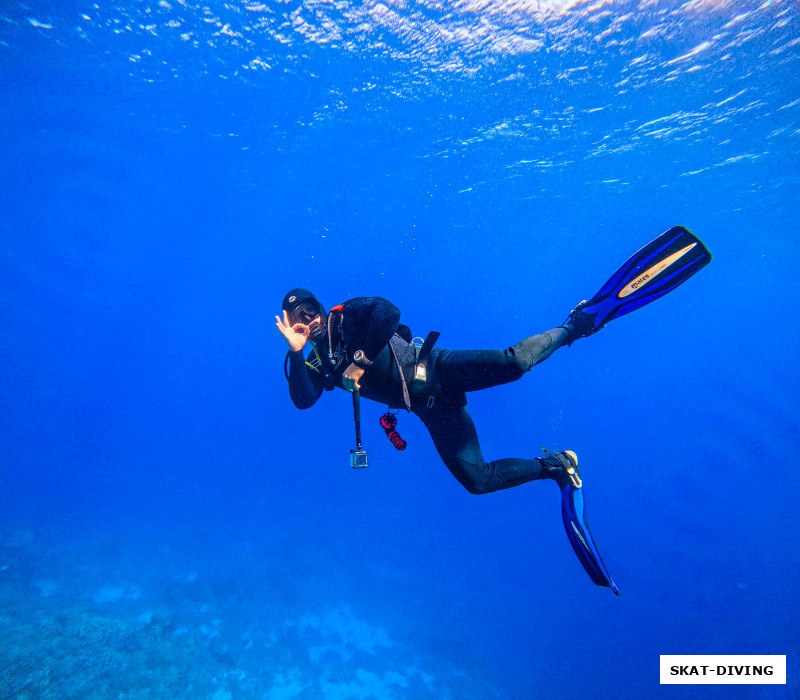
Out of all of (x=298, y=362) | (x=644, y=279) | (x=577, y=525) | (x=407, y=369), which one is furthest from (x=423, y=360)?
(x=577, y=525)

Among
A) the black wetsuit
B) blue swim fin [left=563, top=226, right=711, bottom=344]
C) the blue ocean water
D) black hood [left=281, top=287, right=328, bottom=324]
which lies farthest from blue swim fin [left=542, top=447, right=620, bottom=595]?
the blue ocean water

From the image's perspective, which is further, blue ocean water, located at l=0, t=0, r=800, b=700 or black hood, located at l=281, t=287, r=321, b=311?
blue ocean water, located at l=0, t=0, r=800, b=700

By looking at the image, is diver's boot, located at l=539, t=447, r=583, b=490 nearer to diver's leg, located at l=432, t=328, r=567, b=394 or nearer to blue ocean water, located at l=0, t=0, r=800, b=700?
diver's leg, located at l=432, t=328, r=567, b=394

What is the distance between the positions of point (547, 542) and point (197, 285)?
51.9 meters

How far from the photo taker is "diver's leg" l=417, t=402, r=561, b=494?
3924 mm

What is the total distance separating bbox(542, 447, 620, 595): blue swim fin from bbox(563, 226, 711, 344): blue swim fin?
1538 mm

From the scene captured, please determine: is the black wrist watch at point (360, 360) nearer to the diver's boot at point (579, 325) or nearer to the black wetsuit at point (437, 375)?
the black wetsuit at point (437, 375)

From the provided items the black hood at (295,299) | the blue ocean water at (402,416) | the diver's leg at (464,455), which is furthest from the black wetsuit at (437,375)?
the blue ocean water at (402,416)

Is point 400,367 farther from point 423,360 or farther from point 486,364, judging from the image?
point 486,364

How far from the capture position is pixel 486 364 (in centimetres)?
338

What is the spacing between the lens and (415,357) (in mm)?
3543

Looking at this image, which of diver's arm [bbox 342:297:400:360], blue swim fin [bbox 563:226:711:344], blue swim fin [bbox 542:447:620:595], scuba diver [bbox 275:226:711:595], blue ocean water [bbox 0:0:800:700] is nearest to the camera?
diver's arm [bbox 342:297:400:360]

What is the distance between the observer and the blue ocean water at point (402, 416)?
1101cm

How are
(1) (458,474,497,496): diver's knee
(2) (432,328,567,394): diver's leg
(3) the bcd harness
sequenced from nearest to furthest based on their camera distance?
(2) (432,328,567,394): diver's leg < (3) the bcd harness < (1) (458,474,497,496): diver's knee
